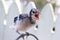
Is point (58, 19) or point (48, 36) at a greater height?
point (58, 19)

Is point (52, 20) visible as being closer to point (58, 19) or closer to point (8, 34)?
point (58, 19)

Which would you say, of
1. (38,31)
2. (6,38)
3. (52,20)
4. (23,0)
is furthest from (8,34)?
(23,0)

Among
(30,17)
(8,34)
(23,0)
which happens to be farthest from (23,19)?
(23,0)

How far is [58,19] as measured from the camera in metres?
1.10

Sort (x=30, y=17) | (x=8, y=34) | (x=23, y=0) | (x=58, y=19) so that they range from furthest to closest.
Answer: (x=23, y=0)
(x=8, y=34)
(x=58, y=19)
(x=30, y=17)

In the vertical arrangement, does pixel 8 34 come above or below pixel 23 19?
below

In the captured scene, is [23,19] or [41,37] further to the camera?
[41,37]

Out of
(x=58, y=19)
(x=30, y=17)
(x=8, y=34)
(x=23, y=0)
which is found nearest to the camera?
(x=30, y=17)

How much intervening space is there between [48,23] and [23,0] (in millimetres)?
871

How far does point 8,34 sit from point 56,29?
1.08 feet

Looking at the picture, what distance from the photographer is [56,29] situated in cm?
112

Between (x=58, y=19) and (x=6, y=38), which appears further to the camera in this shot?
(x=6, y=38)

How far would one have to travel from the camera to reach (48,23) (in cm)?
113

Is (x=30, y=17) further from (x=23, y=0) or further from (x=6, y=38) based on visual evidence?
(x=23, y=0)
